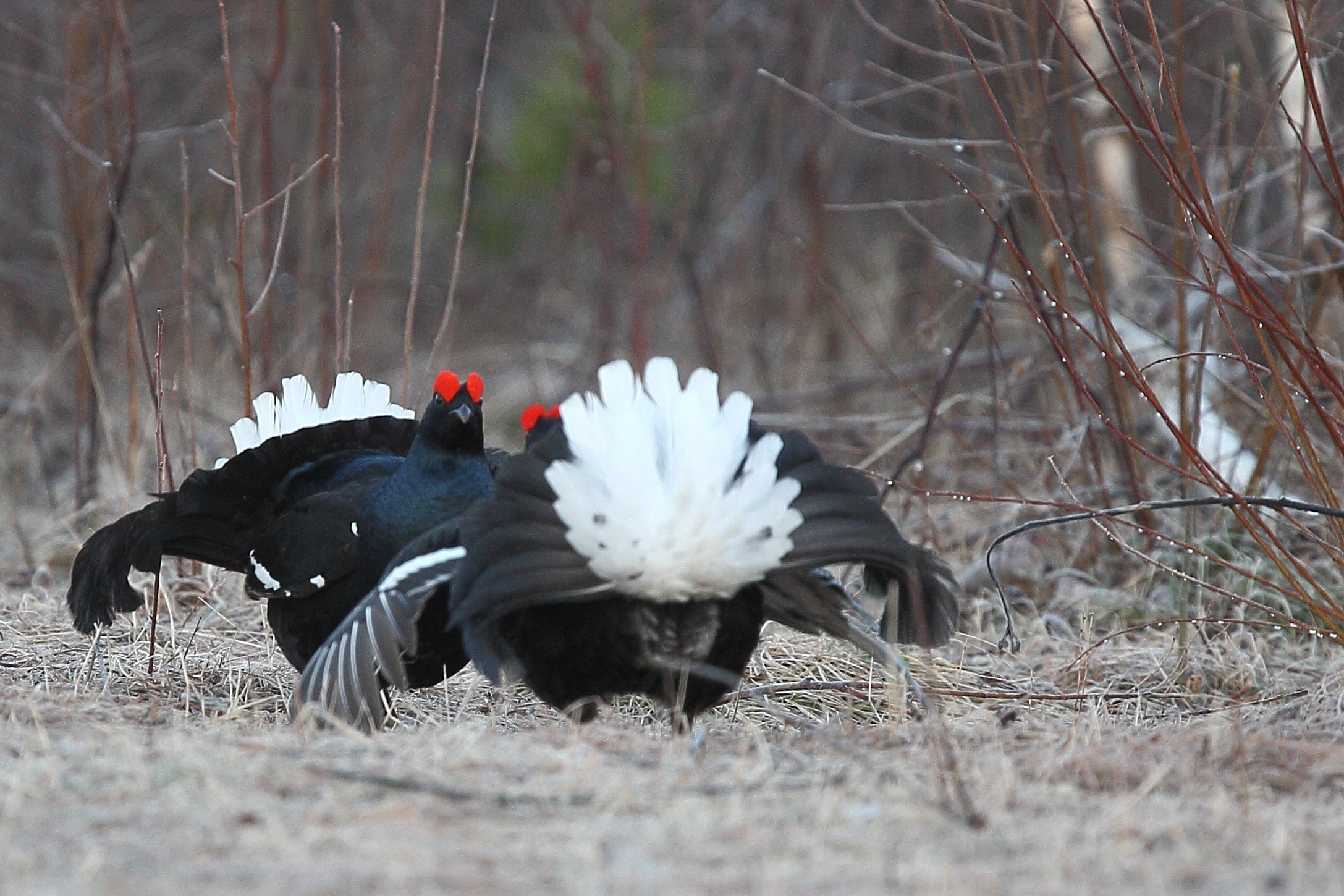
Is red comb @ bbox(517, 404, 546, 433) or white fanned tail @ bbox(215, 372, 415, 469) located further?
white fanned tail @ bbox(215, 372, 415, 469)

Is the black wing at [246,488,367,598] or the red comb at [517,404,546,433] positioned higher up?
the red comb at [517,404,546,433]

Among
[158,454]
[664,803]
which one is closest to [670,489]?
[664,803]

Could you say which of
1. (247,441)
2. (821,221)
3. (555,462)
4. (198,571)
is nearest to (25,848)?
(555,462)

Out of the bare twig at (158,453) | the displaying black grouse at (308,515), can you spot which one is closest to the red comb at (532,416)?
the displaying black grouse at (308,515)

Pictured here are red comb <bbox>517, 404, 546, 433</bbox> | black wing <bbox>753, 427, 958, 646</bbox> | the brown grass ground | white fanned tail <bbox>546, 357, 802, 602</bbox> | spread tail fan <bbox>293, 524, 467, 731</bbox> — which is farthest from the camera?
red comb <bbox>517, 404, 546, 433</bbox>

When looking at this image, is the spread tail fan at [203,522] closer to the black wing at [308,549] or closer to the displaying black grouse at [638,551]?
the black wing at [308,549]

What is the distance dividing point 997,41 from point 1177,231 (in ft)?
2.52

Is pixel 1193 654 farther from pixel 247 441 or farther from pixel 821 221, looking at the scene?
pixel 821 221

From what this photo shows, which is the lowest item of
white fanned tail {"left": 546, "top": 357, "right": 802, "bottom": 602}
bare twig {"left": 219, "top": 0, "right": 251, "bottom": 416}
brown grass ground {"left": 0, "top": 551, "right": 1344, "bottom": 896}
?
brown grass ground {"left": 0, "top": 551, "right": 1344, "bottom": 896}

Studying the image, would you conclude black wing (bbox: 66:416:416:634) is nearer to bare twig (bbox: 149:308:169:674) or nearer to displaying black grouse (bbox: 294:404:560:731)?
bare twig (bbox: 149:308:169:674)

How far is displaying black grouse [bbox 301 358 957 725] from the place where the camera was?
2.70 metres

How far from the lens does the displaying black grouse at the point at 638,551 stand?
2.70 metres

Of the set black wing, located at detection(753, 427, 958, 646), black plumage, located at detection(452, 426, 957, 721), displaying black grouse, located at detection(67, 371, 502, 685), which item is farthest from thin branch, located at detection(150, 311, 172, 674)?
black wing, located at detection(753, 427, 958, 646)

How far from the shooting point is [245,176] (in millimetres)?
7203
